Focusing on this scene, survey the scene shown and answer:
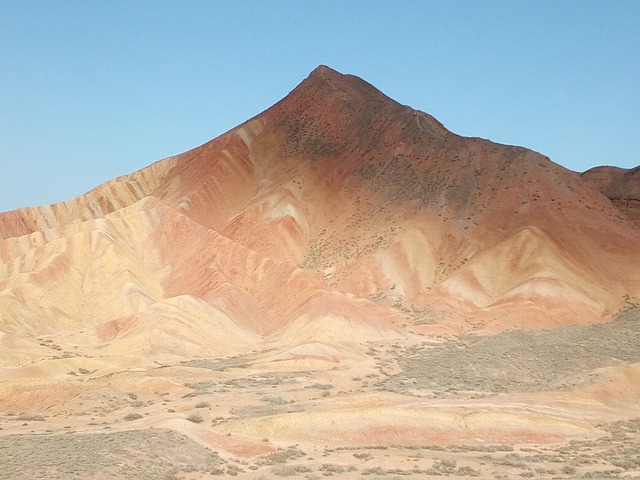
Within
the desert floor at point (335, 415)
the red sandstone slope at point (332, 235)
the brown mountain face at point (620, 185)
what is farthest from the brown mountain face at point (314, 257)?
the brown mountain face at point (620, 185)

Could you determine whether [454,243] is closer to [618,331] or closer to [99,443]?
[618,331]

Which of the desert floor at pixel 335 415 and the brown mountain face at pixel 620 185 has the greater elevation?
the brown mountain face at pixel 620 185

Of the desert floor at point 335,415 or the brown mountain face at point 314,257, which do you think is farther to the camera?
the brown mountain face at point 314,257

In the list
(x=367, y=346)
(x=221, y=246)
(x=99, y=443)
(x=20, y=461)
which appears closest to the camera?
(x=20, y=461)

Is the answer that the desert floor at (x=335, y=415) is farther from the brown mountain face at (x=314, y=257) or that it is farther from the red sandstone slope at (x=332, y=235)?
the red sandstone slope at (x=332, y=235)

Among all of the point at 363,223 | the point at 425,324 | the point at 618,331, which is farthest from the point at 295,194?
the point at 618,331

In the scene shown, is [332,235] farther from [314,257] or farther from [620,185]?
[620,185]

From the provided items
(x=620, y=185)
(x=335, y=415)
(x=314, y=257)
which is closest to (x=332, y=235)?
(x=314, y=257)
